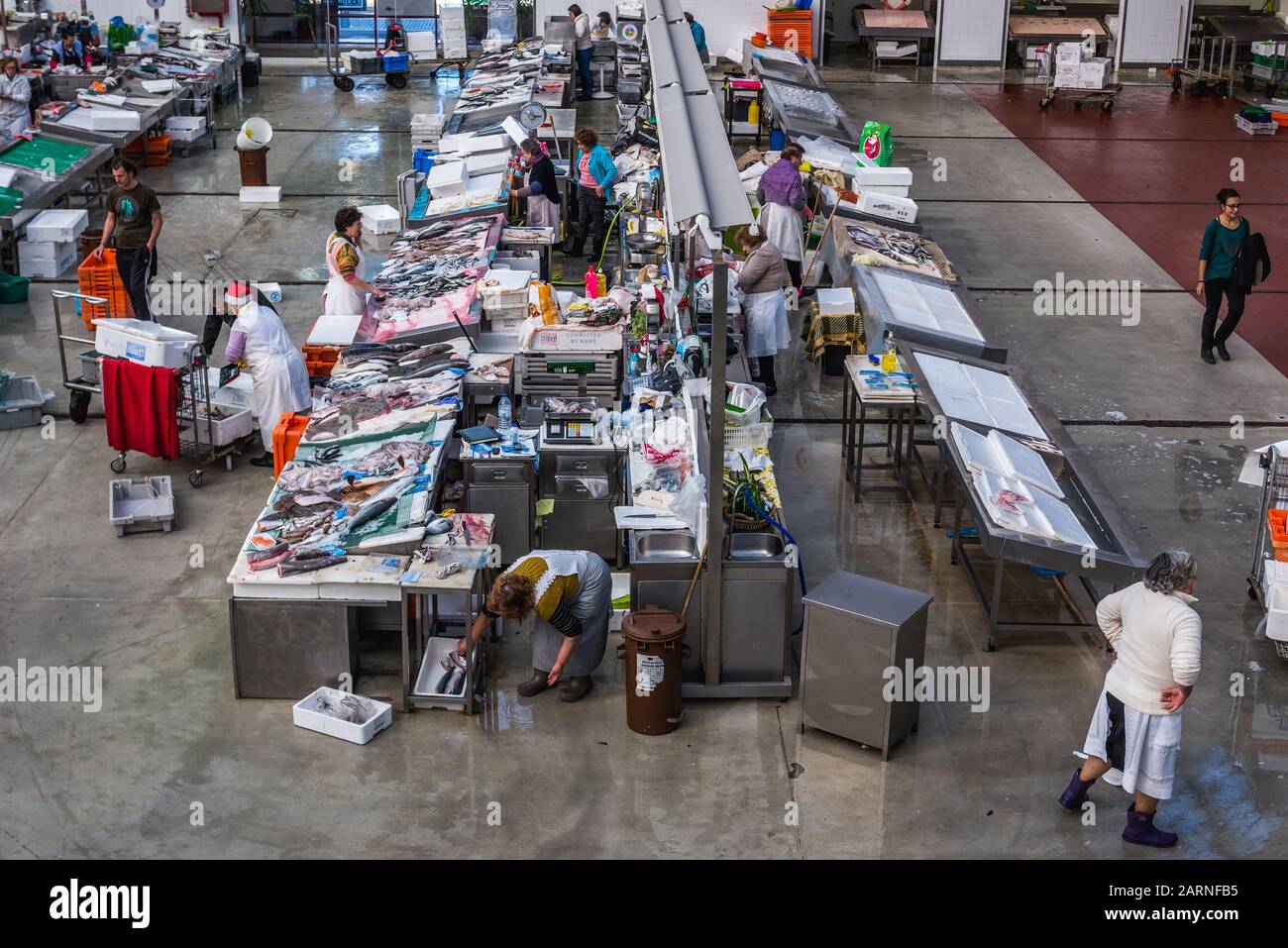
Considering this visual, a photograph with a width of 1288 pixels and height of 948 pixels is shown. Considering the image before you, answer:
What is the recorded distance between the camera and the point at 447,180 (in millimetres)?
15320

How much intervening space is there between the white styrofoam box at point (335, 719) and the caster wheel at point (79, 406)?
4.73 metres

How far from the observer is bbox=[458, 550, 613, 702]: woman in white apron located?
8.05m

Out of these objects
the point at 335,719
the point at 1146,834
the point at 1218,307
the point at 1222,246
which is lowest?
the point at 1146,834

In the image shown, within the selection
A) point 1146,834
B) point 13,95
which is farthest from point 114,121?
point 1146,834

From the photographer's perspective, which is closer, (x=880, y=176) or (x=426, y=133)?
(x=880, y=176)

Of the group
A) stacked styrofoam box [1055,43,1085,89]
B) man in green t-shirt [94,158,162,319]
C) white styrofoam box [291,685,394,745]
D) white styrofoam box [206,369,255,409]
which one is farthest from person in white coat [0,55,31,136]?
stacked styrofoam box [1055,43,1085,89]

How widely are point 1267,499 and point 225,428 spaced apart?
7.20m

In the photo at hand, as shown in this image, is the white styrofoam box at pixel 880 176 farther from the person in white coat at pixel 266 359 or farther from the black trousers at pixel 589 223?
the person in white coat at pixel 266 359

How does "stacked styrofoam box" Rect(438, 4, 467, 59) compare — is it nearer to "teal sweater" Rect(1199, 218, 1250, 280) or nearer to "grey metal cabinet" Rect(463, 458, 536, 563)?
"teal sweater" Rect(1199, 218, 1250, 280)

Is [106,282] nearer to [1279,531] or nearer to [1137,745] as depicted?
[1279,531]

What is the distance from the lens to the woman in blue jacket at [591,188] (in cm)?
1535

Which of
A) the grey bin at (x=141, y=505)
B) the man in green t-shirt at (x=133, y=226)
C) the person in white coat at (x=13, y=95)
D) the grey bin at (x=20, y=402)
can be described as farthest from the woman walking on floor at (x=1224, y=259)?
the person in white coat at (x=13, y=95)

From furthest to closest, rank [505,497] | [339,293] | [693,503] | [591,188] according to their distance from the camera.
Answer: [591,188]
[339,293]
[505,497]
[693,503]

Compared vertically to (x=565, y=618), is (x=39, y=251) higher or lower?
higher
